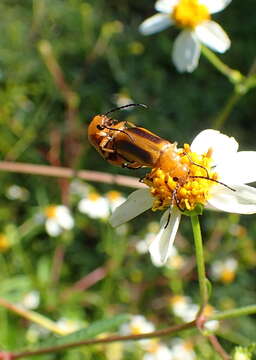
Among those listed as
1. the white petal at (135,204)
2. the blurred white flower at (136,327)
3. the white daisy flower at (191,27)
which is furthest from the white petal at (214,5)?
the blurred white flower at (136,327)

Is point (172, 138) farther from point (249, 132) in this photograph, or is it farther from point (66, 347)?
point (66, 347)

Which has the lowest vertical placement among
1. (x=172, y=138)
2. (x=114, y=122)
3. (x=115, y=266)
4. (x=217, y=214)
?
(x=114, y=122)

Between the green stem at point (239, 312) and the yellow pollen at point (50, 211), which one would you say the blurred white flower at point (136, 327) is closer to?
the yellow pollen at point (50, 211)

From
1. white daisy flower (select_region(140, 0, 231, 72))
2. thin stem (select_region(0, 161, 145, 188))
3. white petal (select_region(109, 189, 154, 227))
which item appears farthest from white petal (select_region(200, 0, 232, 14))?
white petal (select_region(109, 189, 154, 227))

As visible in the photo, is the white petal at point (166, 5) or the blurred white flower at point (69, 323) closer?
the white petal at point (166, 5)

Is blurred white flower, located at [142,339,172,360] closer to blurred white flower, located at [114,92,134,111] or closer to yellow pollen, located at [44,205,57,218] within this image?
yellow pollen, located at [44,205,57,218]

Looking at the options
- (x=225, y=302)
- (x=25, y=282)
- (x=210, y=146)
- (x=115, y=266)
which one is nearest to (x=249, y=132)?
(x=225, y=302)
